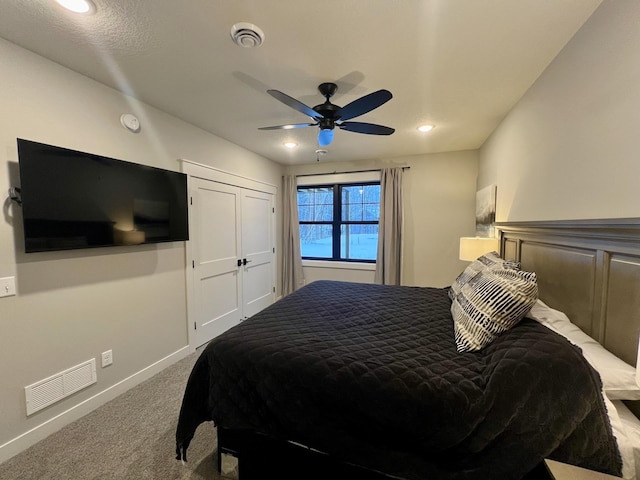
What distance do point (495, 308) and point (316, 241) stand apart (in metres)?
3.86

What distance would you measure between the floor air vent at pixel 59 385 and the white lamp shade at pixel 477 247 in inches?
141

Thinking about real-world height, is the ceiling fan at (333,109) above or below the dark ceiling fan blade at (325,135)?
above

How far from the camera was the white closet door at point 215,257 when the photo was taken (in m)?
3.11

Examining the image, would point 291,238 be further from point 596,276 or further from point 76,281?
point 596,276

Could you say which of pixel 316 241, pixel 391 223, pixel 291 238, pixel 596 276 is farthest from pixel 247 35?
pixel 316 241

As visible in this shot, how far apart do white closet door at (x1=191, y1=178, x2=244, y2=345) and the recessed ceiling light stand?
170 cm

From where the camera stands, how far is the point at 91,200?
198 centimetres

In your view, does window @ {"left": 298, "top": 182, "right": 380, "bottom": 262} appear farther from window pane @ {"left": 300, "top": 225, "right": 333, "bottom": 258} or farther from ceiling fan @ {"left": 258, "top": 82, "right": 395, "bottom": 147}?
ceiling fan @ {"left": 258, "top": 82, "right": 395, "bottom": 147}

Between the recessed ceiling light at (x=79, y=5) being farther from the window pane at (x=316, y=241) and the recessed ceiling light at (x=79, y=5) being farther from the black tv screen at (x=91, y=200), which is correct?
the window pane at (x=316, y=241)

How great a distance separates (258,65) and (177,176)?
4.66ft

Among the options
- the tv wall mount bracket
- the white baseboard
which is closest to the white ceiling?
the tv wall mount bracket

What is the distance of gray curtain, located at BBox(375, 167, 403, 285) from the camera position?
425 centimetres

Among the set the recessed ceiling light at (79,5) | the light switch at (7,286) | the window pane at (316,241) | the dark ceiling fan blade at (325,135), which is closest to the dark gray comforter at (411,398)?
the light switch at (7,286)

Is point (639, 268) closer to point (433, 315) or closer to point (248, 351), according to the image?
point (433, 315)
